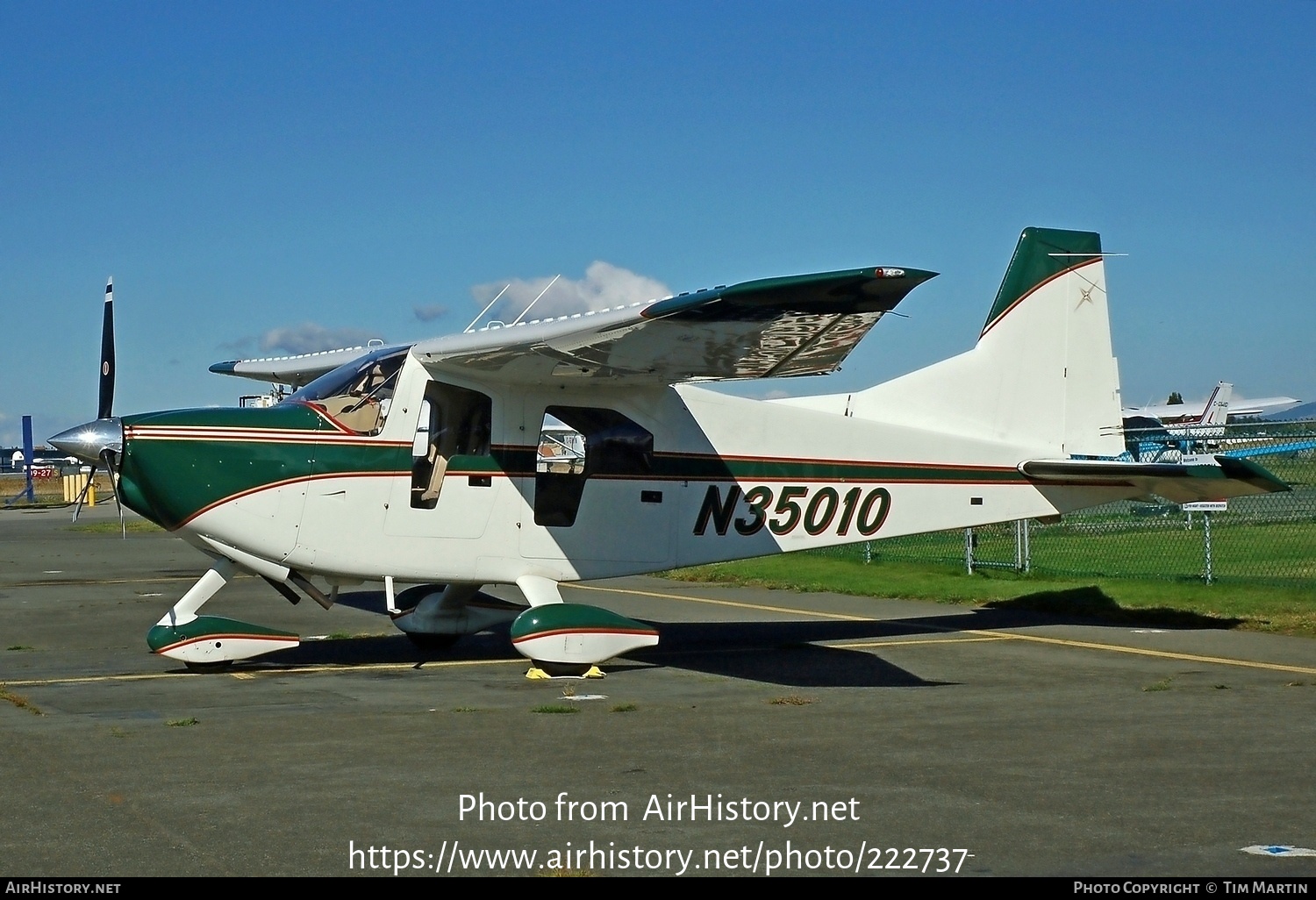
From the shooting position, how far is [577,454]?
38.0ft

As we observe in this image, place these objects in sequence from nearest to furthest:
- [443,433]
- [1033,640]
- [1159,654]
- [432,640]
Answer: [443,433]
[1159,654]
[432,640]
[1033,640]

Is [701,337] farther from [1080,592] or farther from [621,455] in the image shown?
[1080,592]

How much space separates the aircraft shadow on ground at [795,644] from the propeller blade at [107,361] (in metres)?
2.60

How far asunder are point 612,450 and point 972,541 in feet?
28.6

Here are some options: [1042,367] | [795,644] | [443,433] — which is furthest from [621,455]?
[1042,367]

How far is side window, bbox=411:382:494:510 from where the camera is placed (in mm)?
10914

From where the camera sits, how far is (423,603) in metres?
12.3

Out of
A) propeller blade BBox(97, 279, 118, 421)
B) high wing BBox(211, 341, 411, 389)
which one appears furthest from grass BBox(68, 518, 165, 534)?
propeller blade BBox(97, 279, 118, 421)

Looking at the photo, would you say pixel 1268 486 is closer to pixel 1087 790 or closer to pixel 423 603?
pixel 1087 790

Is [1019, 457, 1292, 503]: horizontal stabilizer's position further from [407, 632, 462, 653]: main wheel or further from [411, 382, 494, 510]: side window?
[407, 632, 462, 653]: main wheel

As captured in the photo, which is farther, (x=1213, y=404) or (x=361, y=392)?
(x=1213, y=404)

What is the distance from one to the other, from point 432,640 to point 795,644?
350 centimetres

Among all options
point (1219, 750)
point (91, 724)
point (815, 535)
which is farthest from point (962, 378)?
point (91, 724)

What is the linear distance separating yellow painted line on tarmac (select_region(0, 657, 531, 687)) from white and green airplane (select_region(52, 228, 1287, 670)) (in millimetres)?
206
